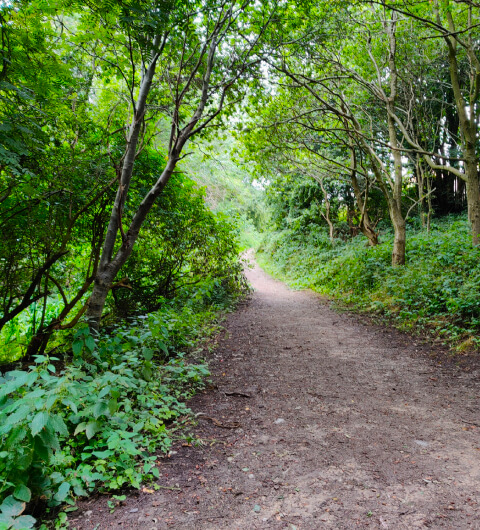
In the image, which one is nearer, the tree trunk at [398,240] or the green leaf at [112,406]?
the green leaf at [112,406]

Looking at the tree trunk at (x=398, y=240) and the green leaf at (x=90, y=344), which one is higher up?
the tree trunk at (x=398, y=240)

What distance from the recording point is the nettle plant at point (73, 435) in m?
1.84

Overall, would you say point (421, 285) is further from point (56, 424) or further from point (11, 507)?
point (11, 507)

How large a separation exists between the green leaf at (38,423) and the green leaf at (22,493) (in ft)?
1.05

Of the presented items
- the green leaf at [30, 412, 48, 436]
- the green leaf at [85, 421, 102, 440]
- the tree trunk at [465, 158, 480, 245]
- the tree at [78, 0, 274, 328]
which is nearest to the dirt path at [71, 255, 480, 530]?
the green leaf at [85, 421, 102, 440]

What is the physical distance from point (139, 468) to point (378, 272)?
877 centimetres

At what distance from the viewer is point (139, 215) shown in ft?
13.4

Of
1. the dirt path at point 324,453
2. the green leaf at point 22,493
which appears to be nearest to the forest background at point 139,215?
the green leaf at point 22,493

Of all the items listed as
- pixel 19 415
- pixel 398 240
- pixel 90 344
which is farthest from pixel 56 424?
pixel 398 240

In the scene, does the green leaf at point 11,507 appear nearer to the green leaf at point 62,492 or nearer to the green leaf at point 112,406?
the green leaf at point 62,492

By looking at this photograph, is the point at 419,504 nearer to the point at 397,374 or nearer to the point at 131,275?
the point at 397,374

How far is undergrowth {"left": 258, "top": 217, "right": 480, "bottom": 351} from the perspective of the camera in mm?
5617

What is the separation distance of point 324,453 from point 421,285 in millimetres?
5767

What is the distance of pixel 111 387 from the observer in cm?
254
